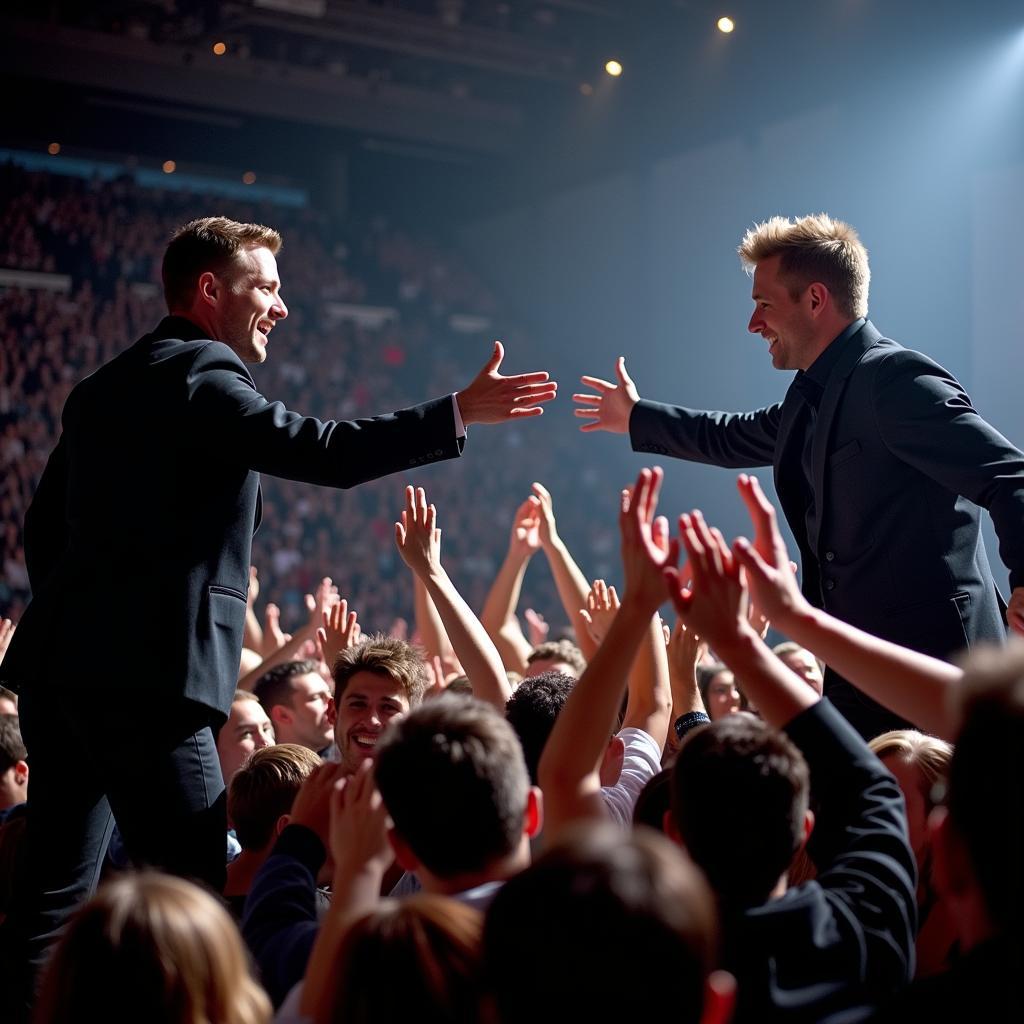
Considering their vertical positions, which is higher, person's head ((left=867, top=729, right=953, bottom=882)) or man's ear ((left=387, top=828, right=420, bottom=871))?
man's ear ((left=387, top=828, right=420, bottom=871))

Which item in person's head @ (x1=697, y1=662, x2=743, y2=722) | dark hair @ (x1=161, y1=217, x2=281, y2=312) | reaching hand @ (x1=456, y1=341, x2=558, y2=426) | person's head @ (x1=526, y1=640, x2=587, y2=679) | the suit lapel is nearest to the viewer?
reaching hand @ (x1=456, y1=341, x2=558, y2=426)

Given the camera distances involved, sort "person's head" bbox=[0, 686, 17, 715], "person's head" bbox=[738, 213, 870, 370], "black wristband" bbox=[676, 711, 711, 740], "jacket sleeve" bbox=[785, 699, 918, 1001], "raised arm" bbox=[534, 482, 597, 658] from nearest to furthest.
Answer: "jacket sleeve" bbox=[785, 699, 918, 1001]
"black wristband" bbox=[676, 711, 711, 740]
"person's head" bbox=[738, 213, 870, 370]
"raised arm" bbox=[534, 482, 597, 658]
"person's head" bbox=[0, 686, 17, 715]

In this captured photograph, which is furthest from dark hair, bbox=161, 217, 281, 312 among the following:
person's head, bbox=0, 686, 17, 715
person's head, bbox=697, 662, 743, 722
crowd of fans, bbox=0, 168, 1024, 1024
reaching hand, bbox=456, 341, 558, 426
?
person's head, bbox=697, 662, 743, 722

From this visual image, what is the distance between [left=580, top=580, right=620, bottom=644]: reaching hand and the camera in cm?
266

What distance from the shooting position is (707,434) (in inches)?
124

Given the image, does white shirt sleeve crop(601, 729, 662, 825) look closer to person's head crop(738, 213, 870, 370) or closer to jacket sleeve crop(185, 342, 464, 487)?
jacket sleeve crop(185, 342, 464, 487)

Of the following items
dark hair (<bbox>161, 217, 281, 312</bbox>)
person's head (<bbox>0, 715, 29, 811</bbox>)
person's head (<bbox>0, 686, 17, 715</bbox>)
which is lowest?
person's head (<bbox>0, 715, 29, 811</bbox>)

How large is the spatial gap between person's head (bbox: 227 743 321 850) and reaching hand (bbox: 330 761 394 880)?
2.83 ft

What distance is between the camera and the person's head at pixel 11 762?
3195 millimetres

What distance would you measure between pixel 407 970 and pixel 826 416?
6.23ft

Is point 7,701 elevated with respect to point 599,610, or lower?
lower

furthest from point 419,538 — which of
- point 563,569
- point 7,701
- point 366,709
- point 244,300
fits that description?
point 7,701

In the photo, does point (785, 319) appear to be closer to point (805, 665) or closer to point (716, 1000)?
point (805, 665)

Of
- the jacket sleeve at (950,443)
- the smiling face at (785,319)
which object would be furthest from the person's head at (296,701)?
the jacket sleeve at (950,443)
